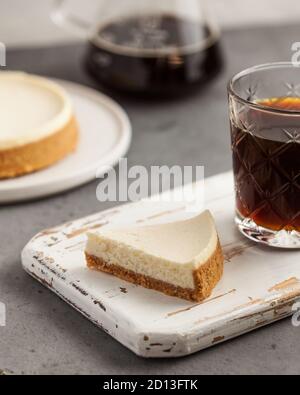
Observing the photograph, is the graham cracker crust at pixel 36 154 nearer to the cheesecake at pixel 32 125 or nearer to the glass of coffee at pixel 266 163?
the cheesecake at pixel 32 125

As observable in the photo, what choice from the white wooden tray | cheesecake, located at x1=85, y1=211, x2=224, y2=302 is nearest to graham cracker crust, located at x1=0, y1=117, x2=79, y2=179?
the white wooden tray

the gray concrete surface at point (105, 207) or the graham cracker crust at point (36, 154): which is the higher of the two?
the graham cracker crust at point (36, 154)

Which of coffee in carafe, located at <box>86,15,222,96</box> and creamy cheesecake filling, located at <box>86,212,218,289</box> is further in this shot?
coffee in carafe, located at <box>86,15,222,96</box>

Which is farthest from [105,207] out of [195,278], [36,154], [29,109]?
[195,278]

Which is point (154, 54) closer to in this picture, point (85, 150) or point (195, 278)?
point (85, 150)

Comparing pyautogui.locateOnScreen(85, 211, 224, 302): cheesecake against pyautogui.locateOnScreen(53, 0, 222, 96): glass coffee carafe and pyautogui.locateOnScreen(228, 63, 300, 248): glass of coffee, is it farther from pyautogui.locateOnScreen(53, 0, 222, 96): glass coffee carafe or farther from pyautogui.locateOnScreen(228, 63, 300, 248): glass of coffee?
pyautogui.locateOnScreen(53, 0, 222, 96): glass coffee carafe

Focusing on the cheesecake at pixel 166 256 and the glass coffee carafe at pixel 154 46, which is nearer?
the cheesecake at pixel 166 256

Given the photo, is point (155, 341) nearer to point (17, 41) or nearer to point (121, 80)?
point (121, 80)

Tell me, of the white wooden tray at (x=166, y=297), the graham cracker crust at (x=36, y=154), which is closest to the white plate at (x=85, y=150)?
the graham cracker crust at (x=36, y=154)
